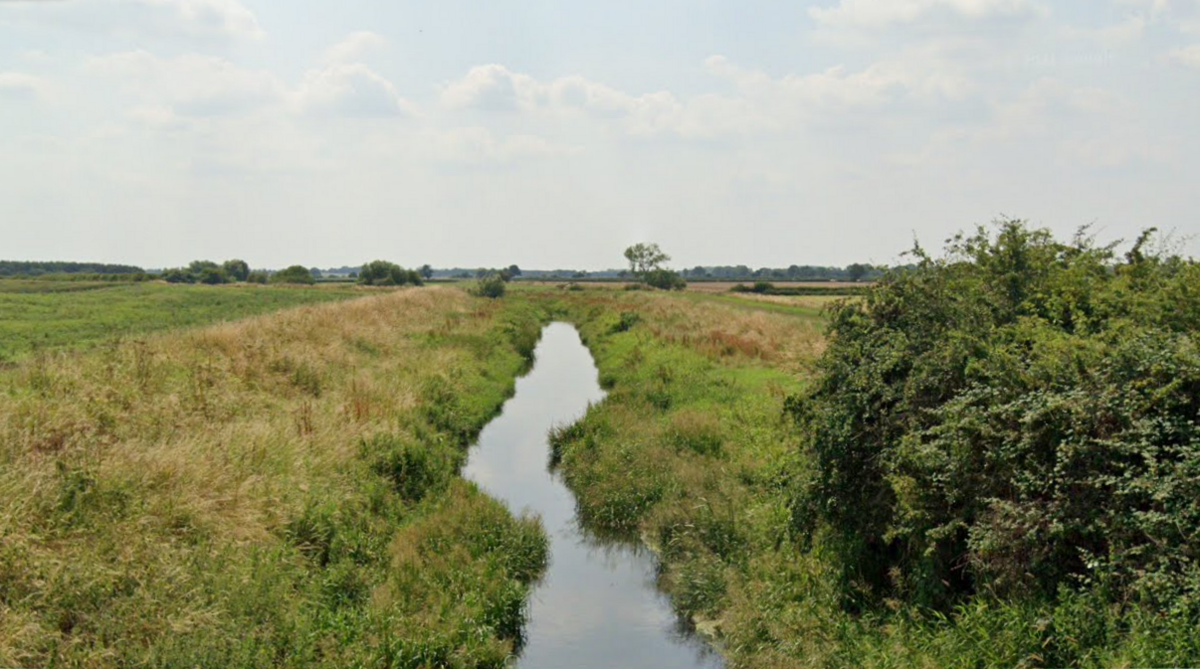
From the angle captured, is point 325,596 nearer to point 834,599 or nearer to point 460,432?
point 834,599

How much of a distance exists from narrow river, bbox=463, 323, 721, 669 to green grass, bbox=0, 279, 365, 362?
386 inches

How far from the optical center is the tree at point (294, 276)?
117 m

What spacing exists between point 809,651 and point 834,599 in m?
0.71

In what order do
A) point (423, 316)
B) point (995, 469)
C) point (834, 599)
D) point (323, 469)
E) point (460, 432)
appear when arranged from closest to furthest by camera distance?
point (995, 469), point (834, 599), point (323, 469), point (460, 432), point (423, 316)

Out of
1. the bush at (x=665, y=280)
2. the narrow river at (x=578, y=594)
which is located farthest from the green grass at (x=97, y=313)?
the bush at (x=665, y=280)

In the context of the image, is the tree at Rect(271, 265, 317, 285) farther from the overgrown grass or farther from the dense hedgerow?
the dense hedgerow

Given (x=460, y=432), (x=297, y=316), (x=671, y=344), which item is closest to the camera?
(x=460, y=432)

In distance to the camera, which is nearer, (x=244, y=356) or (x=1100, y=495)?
(x=1100, y=495)

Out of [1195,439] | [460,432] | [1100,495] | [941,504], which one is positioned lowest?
[460,432]

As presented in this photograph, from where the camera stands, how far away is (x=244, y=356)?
643 inches

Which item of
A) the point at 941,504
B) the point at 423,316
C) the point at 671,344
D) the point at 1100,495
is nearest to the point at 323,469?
the point at 941,504

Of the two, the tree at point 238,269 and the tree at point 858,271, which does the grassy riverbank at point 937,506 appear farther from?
the tree at point 238,269

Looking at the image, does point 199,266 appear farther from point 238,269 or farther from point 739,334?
point 739,334

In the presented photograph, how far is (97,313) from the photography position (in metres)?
36.5
